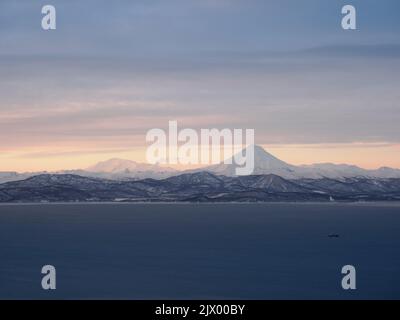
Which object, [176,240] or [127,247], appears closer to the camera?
[127,247]

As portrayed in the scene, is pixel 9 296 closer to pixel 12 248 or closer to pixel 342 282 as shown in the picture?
pixel 342 282

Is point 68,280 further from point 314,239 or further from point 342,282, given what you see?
point 314,239

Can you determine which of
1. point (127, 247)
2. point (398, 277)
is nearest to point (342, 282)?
point (398, 277)

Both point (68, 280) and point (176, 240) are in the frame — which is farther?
point (176, 240)

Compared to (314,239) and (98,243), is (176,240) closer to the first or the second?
(98,243)

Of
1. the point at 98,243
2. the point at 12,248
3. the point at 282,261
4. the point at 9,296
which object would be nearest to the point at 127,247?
the point at 98,243
